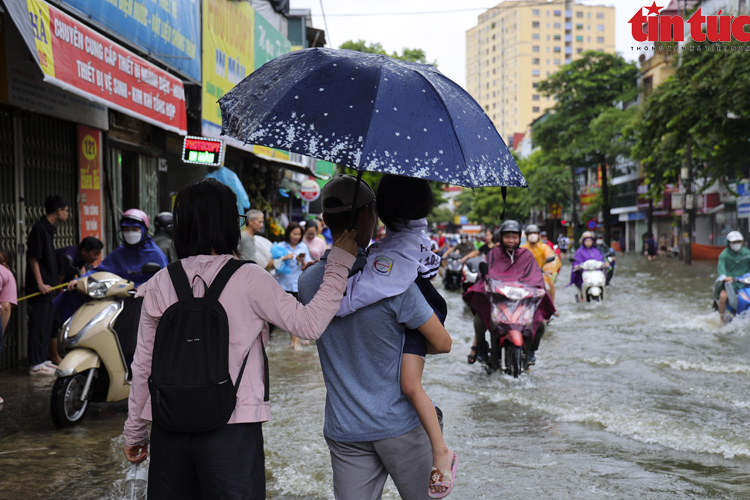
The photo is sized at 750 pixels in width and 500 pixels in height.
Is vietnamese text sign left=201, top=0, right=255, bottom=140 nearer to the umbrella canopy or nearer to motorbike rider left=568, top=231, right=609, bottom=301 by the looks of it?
motorbike rider left=568, top=231, right=609, bottom=301

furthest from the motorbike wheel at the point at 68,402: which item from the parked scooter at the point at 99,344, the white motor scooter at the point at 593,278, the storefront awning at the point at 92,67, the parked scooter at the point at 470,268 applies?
the white motor scooter at the point at 593,278

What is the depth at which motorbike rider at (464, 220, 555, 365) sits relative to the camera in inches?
309

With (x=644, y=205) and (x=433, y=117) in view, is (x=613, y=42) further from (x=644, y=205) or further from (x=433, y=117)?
(x=433, y=117)

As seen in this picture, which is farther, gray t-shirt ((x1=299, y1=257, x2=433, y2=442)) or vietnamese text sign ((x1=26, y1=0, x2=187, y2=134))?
vietnamese text sign ((x1=26, y1=0, x2=187, y2=134))

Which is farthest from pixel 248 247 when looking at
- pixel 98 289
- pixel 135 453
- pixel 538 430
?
pixel 135 453

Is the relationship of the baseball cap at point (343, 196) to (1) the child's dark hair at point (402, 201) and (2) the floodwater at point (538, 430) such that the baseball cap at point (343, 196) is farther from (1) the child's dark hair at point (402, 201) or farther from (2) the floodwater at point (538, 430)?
(2) the floodwater at point (538, 430)

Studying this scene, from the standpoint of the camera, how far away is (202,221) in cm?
250

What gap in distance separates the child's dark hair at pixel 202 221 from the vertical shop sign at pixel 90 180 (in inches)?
290

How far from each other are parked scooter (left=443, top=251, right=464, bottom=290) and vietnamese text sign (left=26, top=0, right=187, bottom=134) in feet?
38.8

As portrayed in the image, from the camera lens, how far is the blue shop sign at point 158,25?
30.1 ft

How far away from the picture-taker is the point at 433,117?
2.52 meters

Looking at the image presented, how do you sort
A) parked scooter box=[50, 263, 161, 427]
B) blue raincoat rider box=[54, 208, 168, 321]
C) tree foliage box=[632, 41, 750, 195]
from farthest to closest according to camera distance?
tree foliage box=[632, 41, 750, 195] → blue raincoat rider box=[54, 208, 168, 321] → parked scooter box=[50, 263, 161, 427]

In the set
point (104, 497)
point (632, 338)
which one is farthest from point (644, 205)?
point (104, 497)

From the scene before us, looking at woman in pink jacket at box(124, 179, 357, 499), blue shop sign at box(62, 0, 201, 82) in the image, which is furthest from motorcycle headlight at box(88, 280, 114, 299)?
blue shop sign at box(62, 0, 201, 82)
